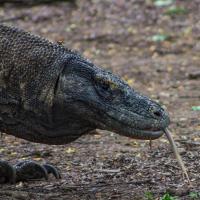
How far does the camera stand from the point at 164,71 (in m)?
9.28

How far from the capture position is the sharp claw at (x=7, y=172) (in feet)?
15.5

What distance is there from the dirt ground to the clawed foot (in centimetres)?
5

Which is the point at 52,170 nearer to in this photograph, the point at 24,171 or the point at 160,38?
the point at 24,171

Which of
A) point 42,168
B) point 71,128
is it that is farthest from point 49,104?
point 42,168

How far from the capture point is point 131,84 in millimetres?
8602

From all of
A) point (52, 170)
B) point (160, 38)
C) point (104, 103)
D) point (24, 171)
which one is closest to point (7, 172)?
point (24, 171)

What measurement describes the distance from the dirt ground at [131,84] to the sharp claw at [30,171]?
62 mm

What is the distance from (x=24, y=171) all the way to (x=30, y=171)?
0.04 m

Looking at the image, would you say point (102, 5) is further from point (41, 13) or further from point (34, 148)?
point (34, 148)

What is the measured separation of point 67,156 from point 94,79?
5.03 feet

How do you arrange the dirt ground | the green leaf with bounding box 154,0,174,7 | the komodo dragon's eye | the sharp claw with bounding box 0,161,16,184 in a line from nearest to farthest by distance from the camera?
the komodo dragon's eye
the dirt ground
the sharp claw with bounding box 0,161,16,184
the green leaf with bounding box 154,0,174,7

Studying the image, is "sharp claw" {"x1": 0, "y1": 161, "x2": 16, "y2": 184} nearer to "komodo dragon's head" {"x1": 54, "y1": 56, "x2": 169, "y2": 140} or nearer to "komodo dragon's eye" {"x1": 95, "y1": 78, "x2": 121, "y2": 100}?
"komodo dragon's head" {"x1": 54, "y1": 56, "x2": 169, "y2": 140}

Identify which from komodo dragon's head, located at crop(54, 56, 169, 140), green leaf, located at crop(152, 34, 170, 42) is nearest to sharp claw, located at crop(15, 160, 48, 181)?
komodo dragon's head, located at crop(54, 56, 169, 140)

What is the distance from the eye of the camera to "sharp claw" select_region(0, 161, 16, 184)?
471 centimetres
